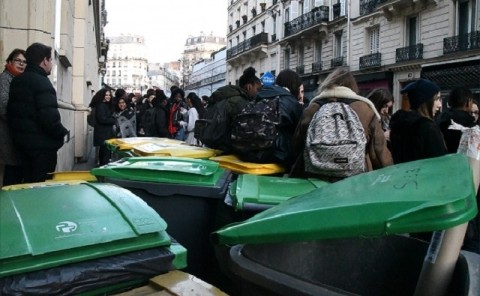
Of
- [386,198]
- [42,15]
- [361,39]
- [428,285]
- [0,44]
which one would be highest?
[361,39]

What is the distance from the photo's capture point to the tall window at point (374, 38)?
27047 millimetres

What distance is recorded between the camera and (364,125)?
355cm

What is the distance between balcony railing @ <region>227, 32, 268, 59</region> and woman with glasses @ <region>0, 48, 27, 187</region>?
131ft

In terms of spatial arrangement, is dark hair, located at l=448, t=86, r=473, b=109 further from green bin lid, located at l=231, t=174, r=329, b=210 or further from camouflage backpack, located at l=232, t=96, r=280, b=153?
green bin lid, located at l=231, t=174, r=329, b=210

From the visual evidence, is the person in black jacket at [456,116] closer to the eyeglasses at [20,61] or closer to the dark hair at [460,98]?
the dark hair at [460,98]

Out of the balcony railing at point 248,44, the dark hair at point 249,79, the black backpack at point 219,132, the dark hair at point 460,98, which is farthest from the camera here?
the balcony railing at point 248,44

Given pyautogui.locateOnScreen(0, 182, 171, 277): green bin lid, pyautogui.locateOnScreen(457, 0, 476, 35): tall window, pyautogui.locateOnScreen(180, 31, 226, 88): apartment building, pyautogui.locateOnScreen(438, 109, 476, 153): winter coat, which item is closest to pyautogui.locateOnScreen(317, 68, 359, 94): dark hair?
pyautogui.locateOnScreen(438, 109, 476, 153): winter coat

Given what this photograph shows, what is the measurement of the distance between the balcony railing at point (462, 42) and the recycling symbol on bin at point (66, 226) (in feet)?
67.4

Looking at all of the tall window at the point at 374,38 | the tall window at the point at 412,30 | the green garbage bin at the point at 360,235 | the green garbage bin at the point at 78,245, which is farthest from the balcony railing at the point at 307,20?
the green garbage bin at the point at 78,245

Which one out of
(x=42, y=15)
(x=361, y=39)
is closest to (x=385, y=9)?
(x=361, y=39)

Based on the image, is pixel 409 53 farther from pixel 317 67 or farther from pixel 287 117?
pixel 287 117

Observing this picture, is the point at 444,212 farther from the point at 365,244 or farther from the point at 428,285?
the point at 365,244

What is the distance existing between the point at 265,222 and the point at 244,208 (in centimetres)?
94

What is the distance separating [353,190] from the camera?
1776mm
